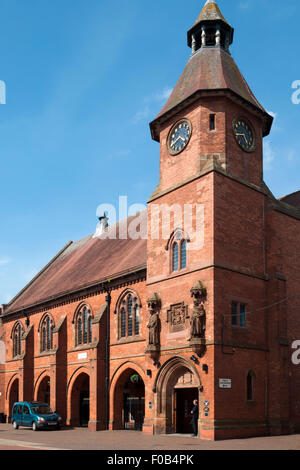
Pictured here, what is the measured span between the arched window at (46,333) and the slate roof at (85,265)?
149 cm

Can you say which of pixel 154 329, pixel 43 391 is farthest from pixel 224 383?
pixel 43 391

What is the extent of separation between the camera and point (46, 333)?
4009cm

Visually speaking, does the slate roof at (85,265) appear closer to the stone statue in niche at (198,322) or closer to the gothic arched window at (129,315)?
the gothic arched window at (129,315)

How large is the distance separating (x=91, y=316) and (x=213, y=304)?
42.4 feet

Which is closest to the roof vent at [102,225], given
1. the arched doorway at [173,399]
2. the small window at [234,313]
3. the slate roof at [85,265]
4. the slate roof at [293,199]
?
the slate roof at [85,265]

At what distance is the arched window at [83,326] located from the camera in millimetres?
34781

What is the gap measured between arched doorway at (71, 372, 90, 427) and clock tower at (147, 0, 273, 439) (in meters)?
11.2

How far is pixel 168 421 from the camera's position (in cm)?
2577

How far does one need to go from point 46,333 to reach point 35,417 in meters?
9.56

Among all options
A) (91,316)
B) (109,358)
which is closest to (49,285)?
(91,316)

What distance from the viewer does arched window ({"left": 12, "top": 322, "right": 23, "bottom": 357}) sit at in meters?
44.3

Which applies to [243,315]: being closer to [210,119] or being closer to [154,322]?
[154,322]

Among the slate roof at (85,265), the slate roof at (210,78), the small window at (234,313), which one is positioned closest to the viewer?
the small window at (234,313)

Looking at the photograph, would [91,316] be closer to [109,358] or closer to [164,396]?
[109,358]
